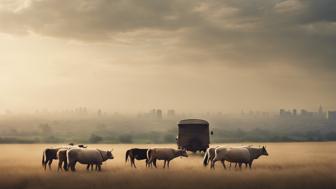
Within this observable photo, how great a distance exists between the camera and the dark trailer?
A: 128 feet

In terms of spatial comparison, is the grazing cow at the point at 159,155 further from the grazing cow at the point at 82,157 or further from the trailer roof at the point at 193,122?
the trailer roof at the point at 193,122

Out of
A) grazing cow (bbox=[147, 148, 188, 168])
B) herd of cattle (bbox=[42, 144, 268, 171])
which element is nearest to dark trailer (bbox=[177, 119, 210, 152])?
herd of cattle (bbox=[42, 144, 268, 171])

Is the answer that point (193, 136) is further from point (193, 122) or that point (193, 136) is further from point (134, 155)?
point (134, 155)

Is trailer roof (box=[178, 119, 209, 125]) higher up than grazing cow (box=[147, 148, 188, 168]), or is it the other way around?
trailer roof (box=[178, 119, 209, 125])

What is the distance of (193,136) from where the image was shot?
39156mm

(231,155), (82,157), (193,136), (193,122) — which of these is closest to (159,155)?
(231,155)

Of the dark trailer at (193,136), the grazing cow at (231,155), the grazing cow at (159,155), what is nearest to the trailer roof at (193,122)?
the dark trailer at (193,136)

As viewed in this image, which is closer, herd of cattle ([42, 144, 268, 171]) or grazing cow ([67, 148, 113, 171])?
grazing cow ([67, 148, 113, 171])

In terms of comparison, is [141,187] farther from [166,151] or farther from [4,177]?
[166,151]

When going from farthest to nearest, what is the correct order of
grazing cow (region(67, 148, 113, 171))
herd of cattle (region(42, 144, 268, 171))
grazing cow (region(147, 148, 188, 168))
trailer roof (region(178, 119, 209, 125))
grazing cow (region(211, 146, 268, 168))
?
trailer roof (region(178, 119, 209, 125)) < grazing cow (region(147, 148, 188, 168)) < grazing cow (region(211, 146, 268, 168)) < herd of cattle (region(42, 144, 268, 171)) < grazing cow (region(67, 148, 113, 171))

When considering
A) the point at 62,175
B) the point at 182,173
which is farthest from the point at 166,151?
the point at 62,175

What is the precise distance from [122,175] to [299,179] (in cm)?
882

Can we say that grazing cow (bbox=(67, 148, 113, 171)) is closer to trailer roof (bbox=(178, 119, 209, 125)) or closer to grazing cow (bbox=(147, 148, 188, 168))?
grazing cow (bbox=(147, 148, 188, 168))

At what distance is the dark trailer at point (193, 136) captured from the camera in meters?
39.1
